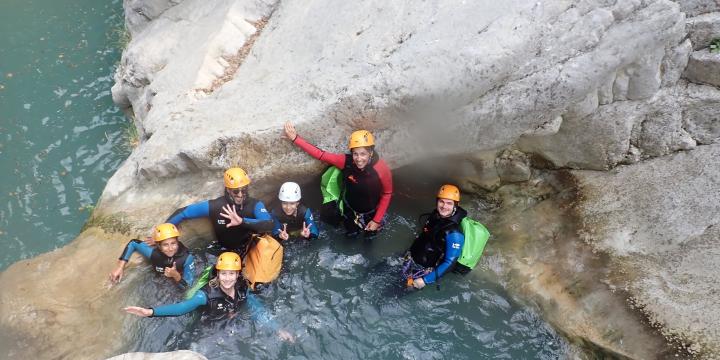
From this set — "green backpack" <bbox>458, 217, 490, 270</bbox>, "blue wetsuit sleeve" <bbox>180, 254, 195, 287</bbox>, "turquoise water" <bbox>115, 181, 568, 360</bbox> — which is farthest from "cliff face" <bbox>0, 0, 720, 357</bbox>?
"green backpack" <bbox>458, 217, 490, 270</bbox>

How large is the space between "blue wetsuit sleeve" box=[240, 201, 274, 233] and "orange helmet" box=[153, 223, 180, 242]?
102 cm

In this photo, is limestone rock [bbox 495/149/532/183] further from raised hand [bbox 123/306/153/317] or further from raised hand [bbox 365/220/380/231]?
raised hand [bbox 123/306/153/317]

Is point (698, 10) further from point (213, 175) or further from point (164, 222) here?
point (164, 222)

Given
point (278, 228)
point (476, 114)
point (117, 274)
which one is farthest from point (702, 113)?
point (117, 274)

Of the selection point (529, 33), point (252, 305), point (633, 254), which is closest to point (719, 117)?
point (633, 254)

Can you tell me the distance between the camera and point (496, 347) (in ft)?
25.6

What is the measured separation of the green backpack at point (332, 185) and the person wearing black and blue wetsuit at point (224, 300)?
7.19ft

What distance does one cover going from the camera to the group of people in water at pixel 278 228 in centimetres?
753

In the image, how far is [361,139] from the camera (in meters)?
8.07

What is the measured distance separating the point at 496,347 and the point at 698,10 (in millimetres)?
6121

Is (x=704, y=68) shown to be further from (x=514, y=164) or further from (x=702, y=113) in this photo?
(x=514, y=164)

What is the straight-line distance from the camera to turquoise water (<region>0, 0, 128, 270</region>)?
10.3 meters

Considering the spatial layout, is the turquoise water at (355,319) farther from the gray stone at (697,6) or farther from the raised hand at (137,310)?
the gray stone at (697,6)

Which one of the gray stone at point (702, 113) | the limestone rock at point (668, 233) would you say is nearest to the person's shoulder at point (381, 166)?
the limestone rock at point (668, 233)
